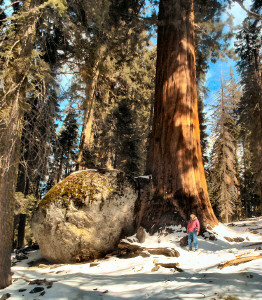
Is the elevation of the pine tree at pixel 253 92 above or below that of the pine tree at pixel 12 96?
above

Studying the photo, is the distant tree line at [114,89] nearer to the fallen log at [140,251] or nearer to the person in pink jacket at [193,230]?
the person in pink jacket at [193,230]

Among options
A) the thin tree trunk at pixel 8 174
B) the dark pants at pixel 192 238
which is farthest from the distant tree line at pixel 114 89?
the dark pants at pixel 192 238

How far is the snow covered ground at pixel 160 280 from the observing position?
8.52 feet

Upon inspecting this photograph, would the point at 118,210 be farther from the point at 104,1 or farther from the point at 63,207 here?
the point at 104,1

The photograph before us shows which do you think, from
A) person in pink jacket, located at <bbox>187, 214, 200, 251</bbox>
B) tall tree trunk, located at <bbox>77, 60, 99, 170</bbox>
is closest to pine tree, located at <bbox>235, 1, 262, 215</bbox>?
tall tree trunk, located at <bbox>77, 60, 99, 170</bbox>

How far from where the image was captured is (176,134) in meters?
6.32

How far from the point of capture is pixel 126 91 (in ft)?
63.9

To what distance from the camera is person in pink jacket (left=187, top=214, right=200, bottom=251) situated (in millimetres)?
4997

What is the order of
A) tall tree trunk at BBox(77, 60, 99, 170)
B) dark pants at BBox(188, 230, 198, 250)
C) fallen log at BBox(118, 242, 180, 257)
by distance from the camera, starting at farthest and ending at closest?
tall tree trunk at BBox(77, 60, 99, 170) < dark pants at BBox(188, 230, 198, 250) < fallen log at BBox(118, 242, 180, 257)

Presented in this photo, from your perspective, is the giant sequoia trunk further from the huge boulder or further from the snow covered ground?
the snow covered ground

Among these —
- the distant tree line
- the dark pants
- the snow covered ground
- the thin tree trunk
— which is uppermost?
the distant tree line

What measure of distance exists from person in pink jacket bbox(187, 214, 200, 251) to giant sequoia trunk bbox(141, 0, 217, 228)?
364 mm

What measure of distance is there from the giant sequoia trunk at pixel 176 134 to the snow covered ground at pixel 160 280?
35.3 inches

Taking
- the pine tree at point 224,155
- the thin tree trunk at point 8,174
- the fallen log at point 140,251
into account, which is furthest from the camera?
the pine tree at point 224,155
